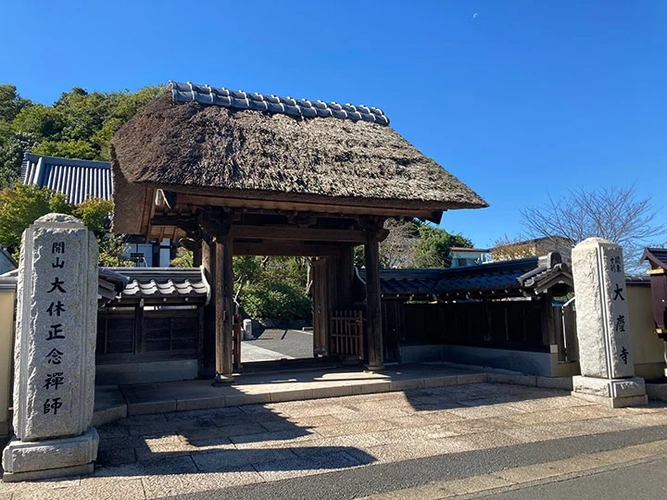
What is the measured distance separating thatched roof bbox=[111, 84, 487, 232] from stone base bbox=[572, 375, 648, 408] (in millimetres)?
3629

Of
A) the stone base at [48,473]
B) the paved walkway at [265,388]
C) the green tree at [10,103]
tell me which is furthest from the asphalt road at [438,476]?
the green tree at [10,103]

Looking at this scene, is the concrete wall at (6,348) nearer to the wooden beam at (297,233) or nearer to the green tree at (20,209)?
the wooden beam at (297,233)

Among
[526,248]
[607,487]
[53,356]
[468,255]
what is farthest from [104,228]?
[468,255]

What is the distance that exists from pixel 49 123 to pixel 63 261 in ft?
128

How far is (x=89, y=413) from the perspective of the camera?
4.58 meters

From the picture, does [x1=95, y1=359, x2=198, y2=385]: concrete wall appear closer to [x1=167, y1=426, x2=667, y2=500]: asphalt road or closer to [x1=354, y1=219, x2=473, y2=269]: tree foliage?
[x1=167, y1=426, x2=667, y2=500]: asphalt road

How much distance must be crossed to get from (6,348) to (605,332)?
8.11 meters

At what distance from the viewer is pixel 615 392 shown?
7.00m

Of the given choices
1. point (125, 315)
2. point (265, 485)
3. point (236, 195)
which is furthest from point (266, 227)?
point (265, 485)

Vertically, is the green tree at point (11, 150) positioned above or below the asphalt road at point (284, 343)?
above

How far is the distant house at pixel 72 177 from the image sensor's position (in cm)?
2409

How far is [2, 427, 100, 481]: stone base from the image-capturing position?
4.07 meters

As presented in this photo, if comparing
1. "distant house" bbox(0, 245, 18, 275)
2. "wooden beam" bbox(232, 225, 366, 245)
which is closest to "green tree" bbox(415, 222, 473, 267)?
"wooden beam" bbox(232, 225, 366, 245)

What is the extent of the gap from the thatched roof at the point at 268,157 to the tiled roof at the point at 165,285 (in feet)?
5.99
